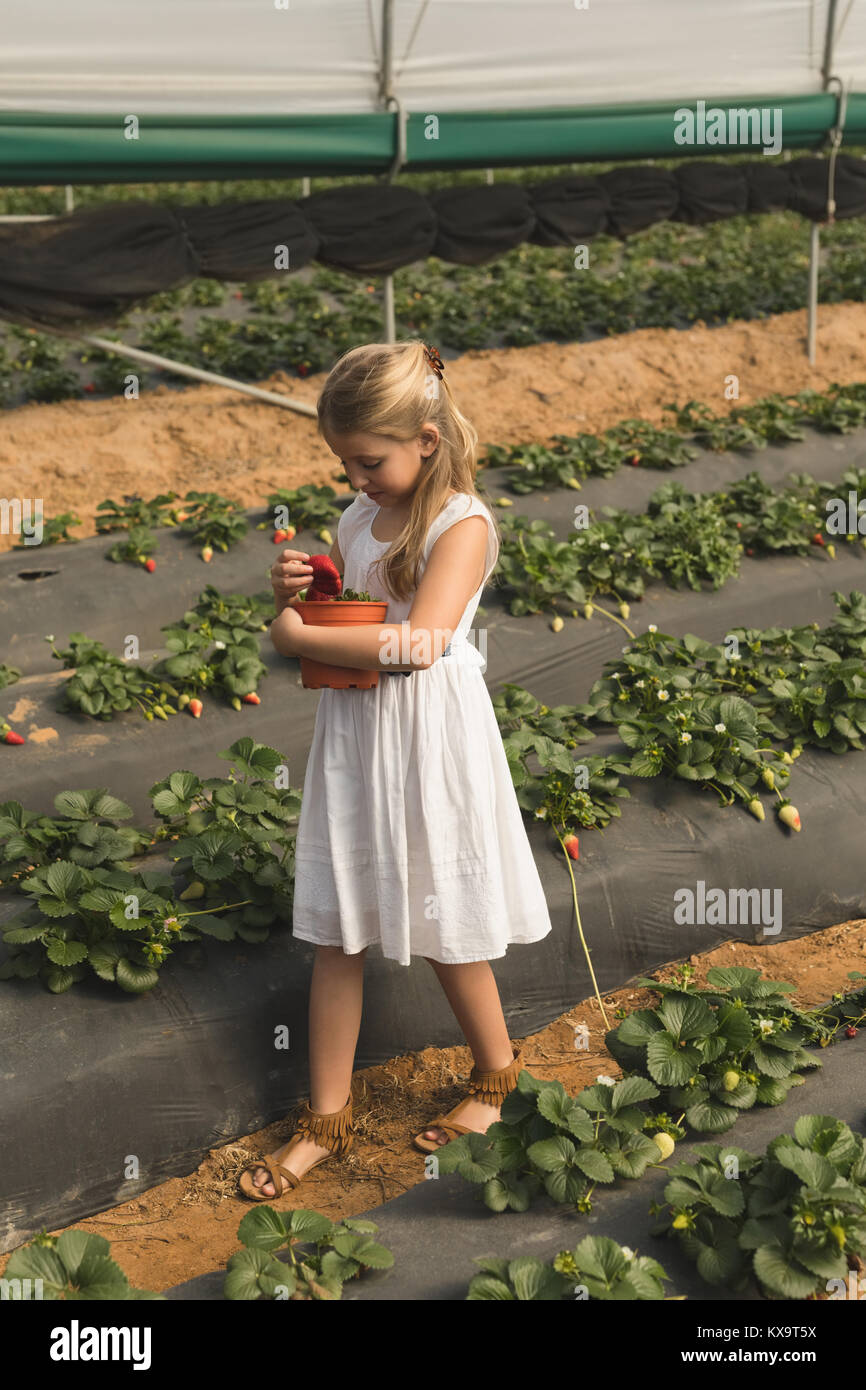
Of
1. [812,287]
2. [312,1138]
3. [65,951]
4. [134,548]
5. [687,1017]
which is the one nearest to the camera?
[687,1017]

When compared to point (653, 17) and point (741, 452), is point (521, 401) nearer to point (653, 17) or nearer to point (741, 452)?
point (741, 452)

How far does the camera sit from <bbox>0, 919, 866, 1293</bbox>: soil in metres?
2.30

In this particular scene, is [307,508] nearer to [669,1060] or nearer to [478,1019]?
[478,1019]

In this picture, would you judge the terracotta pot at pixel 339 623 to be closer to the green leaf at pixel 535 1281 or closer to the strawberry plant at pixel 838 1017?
the green leaf at pixel 535 1281

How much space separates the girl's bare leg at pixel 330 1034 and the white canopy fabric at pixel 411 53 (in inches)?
206

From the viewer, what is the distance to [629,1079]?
2.14 m

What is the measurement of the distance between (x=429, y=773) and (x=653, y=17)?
20.8ft

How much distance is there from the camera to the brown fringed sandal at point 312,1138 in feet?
7.70

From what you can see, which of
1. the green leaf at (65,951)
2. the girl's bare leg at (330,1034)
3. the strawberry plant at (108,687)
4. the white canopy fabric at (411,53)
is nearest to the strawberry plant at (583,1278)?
the girl's bare leg at (330,1034)

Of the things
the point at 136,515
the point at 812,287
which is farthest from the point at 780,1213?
the point at 812,287

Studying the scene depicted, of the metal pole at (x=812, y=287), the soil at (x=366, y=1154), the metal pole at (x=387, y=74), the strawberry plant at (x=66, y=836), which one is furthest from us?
the metal pole at (x=812, y=287)

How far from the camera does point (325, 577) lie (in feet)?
6.96

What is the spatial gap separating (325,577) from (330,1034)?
878mm

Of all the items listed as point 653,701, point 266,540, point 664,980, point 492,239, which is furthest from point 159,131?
point 664,980
